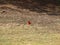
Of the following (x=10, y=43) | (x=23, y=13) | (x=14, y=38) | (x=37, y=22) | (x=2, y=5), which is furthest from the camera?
(x=2, y=5)

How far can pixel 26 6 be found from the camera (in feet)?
56.5

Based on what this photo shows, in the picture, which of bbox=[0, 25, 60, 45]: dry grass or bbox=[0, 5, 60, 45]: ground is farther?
bbox=[0, 5, 60, 45]: ground

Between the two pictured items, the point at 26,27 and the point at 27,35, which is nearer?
the point at 27,35

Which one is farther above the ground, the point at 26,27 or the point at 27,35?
the point at 27,35

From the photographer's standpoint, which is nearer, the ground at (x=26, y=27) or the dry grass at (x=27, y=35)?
the dry grass at (x=27, y=35)

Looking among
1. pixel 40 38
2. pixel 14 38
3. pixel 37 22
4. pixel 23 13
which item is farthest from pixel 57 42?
pixel 23 13

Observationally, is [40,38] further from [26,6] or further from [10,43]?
[26,6]

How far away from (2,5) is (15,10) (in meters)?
1.29

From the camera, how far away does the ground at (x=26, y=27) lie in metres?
10.0

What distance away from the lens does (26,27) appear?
40.2ft

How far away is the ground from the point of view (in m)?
10.0

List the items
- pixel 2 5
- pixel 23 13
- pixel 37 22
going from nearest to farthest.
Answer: pixel 37 22 → pixel 23 13 → pixel 2 5

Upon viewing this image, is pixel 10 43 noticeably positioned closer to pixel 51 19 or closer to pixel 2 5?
pixel 51 19

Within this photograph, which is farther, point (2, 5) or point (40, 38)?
point (2, 5)
